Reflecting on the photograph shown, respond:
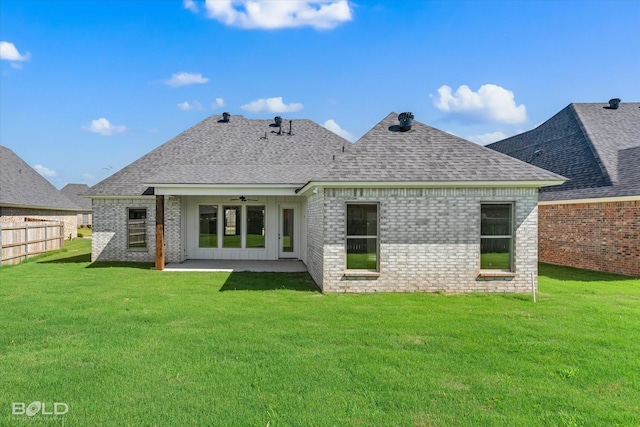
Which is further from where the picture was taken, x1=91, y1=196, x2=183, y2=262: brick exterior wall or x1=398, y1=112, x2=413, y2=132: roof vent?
x1=91, y1=196, x2=183, y2=262: brick exterior wall

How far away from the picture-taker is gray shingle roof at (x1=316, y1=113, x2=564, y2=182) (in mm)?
9477

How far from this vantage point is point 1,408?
394 cm

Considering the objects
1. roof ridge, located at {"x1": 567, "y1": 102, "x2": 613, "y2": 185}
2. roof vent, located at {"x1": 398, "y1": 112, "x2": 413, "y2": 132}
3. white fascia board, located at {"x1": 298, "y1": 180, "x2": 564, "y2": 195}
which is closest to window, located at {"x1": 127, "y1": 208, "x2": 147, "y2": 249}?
white fascia board, located at {"x1": 298, "y1": 180, "x2": 564, "y2": 195}

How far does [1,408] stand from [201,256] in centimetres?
1251

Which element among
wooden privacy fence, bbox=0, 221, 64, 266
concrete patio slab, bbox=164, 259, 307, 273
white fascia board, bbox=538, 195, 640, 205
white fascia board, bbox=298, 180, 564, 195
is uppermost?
white fascia board, bbox=298, 180, 564, 195

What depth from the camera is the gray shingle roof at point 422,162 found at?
9477 millimetres

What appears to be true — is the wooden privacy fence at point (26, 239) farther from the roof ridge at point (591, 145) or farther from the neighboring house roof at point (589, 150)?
the roof ridge at point (591, 145)

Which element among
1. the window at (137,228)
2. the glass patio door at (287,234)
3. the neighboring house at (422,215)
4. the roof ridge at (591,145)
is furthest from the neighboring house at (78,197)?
the roof ridge at (591,145)

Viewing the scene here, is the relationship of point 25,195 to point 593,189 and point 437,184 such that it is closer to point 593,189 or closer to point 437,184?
point 437,184

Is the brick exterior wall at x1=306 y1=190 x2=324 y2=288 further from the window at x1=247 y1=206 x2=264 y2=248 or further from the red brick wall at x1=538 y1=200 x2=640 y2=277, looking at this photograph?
the red brick wall at x1=538 y1=200 x2=640 y2=277

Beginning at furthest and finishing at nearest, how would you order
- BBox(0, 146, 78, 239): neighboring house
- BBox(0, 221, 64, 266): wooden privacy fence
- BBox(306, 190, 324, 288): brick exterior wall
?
BBox(0, 146, 78, 239): neighboring house → BBox(0, 221, 64, 266): wooden privacy fence → BBox(306, 190, 324, 288): brick exterior wall

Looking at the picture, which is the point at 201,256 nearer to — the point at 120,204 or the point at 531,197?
the point at 120,204

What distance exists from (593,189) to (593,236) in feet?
5.88

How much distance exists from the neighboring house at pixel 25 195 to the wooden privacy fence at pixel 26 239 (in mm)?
2979
